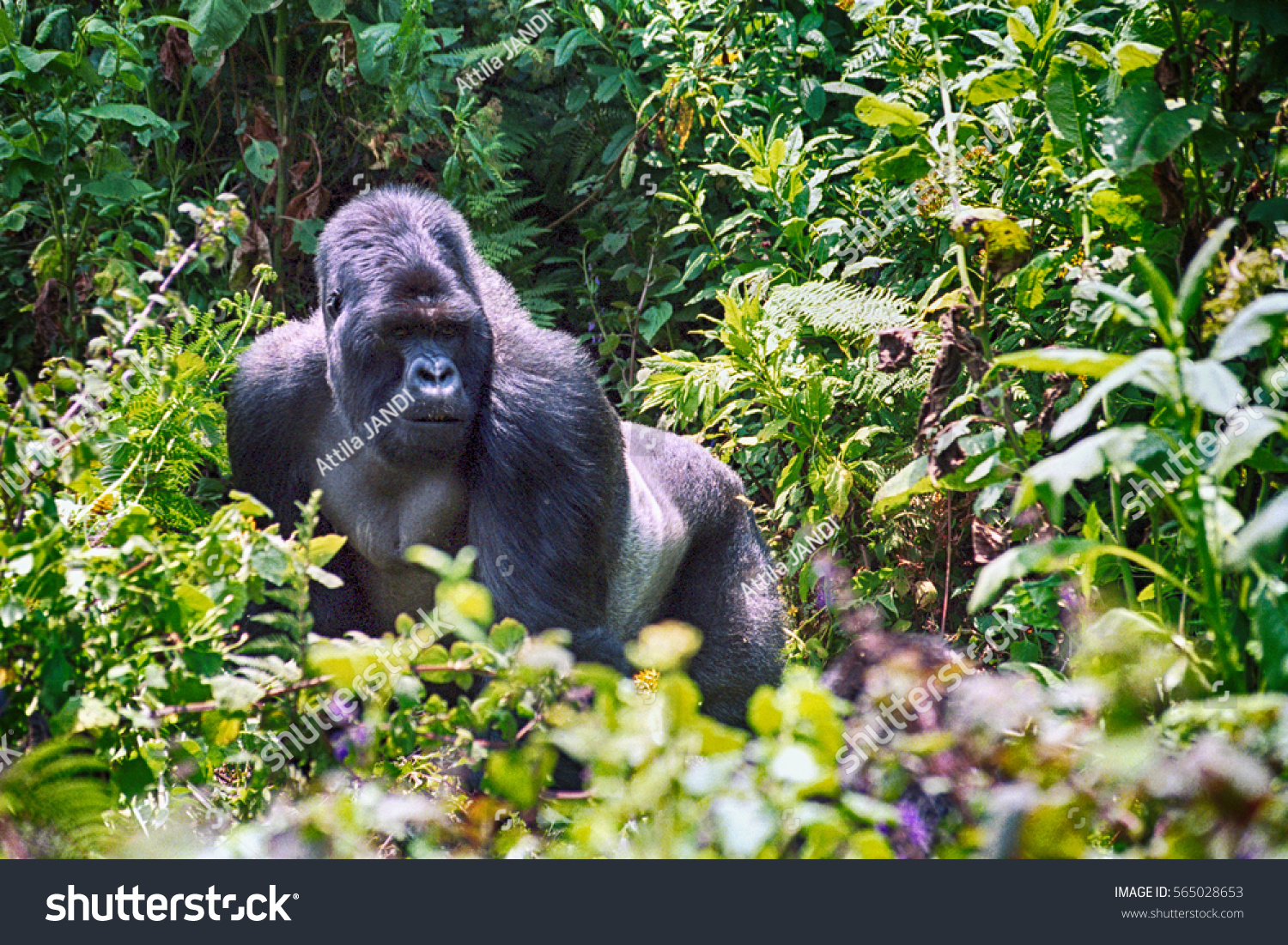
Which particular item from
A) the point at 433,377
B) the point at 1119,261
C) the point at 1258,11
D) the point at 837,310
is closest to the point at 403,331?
the point at 433,377

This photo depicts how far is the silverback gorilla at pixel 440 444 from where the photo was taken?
2.64 m

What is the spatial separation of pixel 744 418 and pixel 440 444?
1531 millimetres

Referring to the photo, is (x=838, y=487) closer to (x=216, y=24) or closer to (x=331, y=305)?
(x=331, y=305)

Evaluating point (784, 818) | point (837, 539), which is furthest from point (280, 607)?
point (784, 818)

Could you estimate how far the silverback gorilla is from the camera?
2.64 metres

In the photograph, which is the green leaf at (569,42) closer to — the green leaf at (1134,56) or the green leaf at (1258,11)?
the green leaf at (1134,56)

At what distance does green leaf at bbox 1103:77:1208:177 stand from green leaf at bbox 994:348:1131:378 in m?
0.60

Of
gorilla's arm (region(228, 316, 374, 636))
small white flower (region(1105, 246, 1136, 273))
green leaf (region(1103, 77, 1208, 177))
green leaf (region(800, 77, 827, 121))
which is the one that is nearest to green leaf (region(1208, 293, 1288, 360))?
green leaf (region(1103, 77, 1208, 177))

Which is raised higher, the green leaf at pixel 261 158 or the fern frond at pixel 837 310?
the green leaf at pixel 261 158

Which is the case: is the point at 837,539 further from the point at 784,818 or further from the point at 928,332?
the point at 784,818

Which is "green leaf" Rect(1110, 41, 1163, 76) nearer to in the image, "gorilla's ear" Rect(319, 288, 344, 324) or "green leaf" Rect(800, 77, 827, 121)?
"gorilla's ear" Rect(319, 288, 344, 324)

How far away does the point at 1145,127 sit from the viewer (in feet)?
5.97

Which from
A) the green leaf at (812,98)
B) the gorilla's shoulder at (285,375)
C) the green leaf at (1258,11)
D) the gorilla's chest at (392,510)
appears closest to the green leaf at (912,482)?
the green leaf at (1258,11)

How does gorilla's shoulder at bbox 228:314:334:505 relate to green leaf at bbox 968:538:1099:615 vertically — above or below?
below
